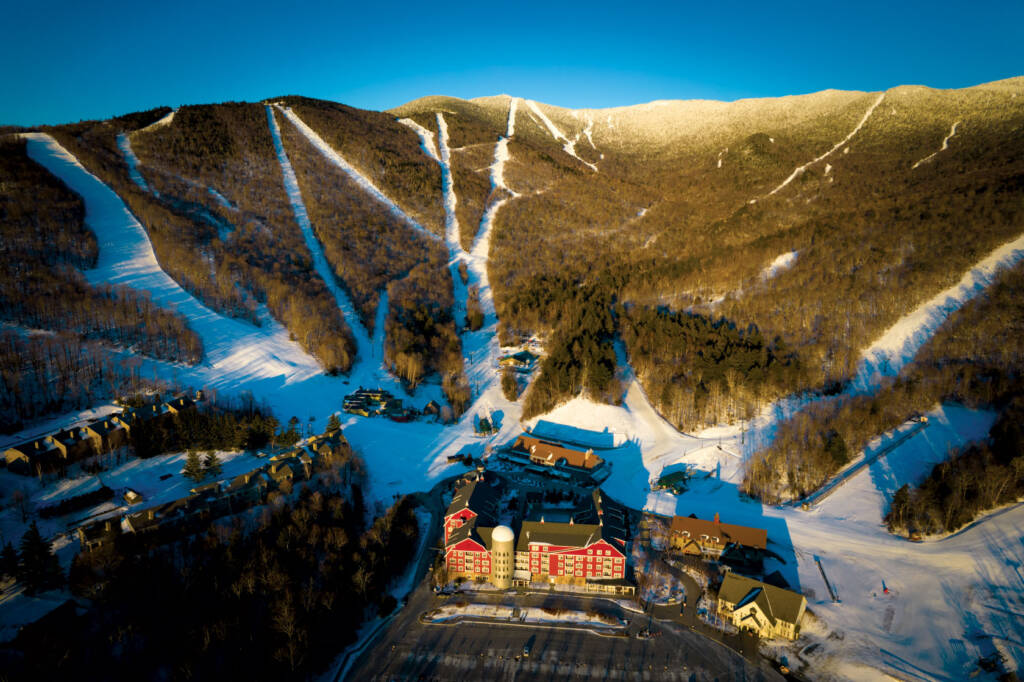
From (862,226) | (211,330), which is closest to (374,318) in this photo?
(211,330)

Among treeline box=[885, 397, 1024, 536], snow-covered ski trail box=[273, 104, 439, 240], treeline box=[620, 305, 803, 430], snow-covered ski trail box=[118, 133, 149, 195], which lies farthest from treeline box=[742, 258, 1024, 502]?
snow-covered ski trail box=[118, 133, 149, 195]

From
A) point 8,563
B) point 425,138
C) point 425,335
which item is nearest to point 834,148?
point 425,138

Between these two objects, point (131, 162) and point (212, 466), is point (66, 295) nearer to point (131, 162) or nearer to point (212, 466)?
point (212, 466)

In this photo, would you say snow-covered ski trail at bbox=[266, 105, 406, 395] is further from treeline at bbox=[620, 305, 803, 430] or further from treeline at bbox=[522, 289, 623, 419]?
treeline at bbox=[620, 305, 803, 430]

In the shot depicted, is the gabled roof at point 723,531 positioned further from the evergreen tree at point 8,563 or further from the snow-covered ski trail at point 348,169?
the snow-covered ski trail at point 348,169

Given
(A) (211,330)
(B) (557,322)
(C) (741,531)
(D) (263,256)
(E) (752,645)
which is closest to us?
(E) (752,645)

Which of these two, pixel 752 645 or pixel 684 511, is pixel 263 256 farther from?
pixel 752 645
